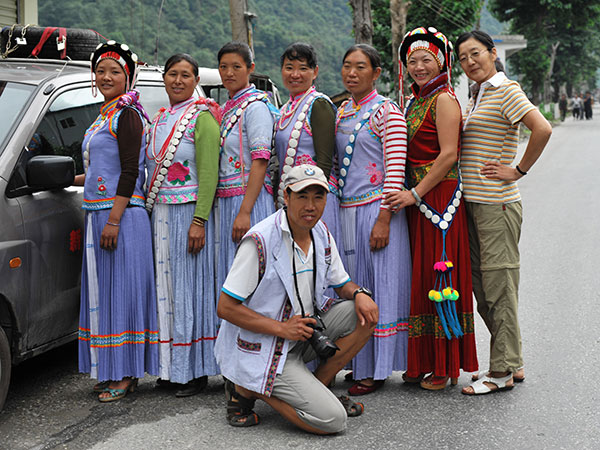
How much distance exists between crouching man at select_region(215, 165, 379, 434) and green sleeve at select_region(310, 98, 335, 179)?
0.51 m

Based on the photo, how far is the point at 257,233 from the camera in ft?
12.1

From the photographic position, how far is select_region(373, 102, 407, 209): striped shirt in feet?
13.6

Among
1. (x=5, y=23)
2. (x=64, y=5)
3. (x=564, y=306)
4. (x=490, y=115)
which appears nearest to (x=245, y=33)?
(x=5, y=23)

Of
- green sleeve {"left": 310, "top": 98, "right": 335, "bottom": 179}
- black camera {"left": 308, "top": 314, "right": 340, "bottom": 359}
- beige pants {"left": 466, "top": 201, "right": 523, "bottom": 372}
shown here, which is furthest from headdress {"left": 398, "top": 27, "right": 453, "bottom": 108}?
black camera {"left": 308, "top": 314, "right": 340, "bottom": 359}

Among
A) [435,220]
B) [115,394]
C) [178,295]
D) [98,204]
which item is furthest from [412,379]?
[98,204]

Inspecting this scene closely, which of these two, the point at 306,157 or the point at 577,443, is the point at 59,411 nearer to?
the point at 306,157

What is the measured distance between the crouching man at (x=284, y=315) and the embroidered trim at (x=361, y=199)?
1.67 feet

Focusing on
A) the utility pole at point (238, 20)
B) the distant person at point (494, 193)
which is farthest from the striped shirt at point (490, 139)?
the utility pole at point (238, 20)

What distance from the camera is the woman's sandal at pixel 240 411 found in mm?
3834

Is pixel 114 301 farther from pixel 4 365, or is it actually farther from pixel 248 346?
pixel 248 346

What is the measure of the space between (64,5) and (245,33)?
16800mm

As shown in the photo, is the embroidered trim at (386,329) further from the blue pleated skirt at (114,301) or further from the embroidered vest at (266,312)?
the blue pleated skirt at (114,301)

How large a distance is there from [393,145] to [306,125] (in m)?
0.52

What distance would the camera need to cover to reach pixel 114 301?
418 centimetres
